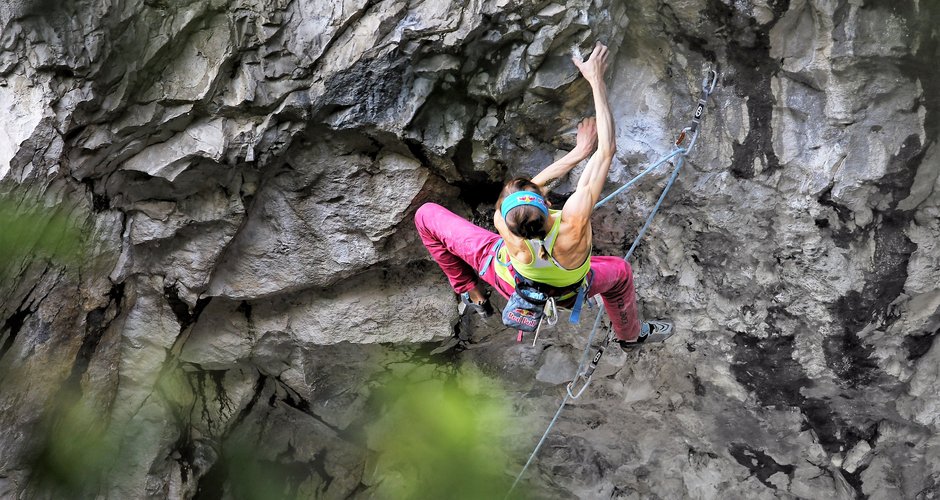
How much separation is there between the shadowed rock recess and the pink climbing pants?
0.36 metres

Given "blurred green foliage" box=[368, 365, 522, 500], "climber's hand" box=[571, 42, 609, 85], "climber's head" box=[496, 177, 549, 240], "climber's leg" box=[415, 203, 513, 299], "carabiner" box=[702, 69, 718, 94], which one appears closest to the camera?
"climber's head" box=[496, 177, 549, 240]

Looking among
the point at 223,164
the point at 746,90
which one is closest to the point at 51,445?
the point at 223,164

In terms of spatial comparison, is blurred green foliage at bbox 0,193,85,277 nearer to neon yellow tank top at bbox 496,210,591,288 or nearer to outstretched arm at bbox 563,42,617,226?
neon yellow tank top at bbox 496,210,591,288

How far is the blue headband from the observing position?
279 cm

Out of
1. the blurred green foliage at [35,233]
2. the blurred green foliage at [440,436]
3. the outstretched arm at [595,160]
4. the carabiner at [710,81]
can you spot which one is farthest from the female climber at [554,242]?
the blurred green foliage at [35,233]

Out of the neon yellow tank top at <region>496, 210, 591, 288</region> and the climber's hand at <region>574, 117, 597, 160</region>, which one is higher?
the climber's hand at <region>574, 117, 597, 160</region>

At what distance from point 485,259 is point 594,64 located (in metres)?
1.04

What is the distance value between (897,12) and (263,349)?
13.1 ft

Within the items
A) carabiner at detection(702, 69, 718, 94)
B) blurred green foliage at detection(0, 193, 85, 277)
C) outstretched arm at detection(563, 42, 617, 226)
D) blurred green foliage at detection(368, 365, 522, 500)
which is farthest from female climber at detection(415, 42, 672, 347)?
blurred green foliage at detection(0, 193, 85, 277)

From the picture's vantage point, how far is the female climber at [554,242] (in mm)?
2902

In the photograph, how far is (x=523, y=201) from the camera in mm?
2791

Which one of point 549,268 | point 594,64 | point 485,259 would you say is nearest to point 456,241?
point 485,259

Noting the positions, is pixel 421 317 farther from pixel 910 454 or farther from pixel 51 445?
pixel 910 454

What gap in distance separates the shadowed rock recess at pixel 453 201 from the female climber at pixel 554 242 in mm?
286
